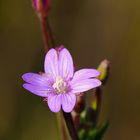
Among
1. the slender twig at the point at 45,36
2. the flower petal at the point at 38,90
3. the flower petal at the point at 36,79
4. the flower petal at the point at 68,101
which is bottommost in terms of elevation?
the flower petal at the point at 68,101

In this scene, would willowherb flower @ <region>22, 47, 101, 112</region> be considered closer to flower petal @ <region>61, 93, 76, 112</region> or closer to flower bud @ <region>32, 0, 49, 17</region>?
flower petal @ <region>61, 93, 76, 112</region>

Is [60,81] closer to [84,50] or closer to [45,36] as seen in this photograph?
[45,36]

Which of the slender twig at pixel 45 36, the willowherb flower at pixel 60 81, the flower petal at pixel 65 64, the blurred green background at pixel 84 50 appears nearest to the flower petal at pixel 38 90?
the willowherb flower at pixel 60 81

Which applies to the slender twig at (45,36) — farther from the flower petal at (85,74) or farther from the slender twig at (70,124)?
the slender twig at (70,124)

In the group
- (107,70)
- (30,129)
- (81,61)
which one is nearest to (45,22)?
(107,70)

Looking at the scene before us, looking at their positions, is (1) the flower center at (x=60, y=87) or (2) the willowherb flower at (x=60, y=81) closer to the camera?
(2) the willowherb flower at (x=60, y=81)

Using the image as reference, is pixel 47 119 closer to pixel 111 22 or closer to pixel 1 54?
pixel 1 54

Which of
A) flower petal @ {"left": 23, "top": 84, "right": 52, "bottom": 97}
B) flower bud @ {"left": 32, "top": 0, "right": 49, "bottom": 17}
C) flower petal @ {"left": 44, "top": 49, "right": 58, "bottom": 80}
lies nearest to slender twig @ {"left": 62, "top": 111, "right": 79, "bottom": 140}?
flower petal @ {"left": 23, "top": 84, "right": 52, "bottom": 97}

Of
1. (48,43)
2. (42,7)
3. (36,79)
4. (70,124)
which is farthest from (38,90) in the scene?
(42,7)
